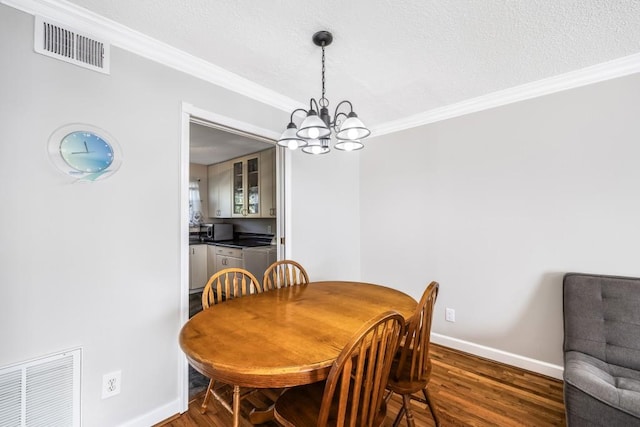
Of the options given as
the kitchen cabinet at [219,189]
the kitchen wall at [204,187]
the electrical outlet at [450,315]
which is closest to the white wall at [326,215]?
the electrical outlet at [450,315]

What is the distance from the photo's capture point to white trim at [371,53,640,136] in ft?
6.44

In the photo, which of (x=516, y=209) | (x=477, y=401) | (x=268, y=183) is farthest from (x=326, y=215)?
(x=477, y=401)

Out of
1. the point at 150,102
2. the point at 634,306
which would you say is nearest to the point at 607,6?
the point at 634,306

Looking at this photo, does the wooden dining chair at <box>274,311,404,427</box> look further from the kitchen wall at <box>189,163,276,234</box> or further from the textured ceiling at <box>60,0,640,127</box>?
the kitchen wall at <box>189,163,276,234</box>

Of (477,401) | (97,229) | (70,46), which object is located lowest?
(477,401)

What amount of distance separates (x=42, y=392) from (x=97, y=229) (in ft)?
2.73

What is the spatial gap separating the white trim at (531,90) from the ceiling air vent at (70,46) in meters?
2.67

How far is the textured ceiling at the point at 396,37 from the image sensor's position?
149 cm

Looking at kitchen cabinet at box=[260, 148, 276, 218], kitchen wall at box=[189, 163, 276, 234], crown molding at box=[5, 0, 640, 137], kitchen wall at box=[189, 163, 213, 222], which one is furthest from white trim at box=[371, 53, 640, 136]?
kitchen wall at box=[189, 163, 213, 222]

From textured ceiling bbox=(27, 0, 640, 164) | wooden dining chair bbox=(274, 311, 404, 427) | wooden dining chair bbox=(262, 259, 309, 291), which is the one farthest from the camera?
wooden dining chair bbox=(262, 259, 309, 291)

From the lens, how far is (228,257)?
4285 millimetres

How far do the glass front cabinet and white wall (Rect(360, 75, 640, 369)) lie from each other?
2029 millimetres

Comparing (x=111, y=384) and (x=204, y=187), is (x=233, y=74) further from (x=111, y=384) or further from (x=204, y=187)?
(x=204, y=187)

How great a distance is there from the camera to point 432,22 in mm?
1598
